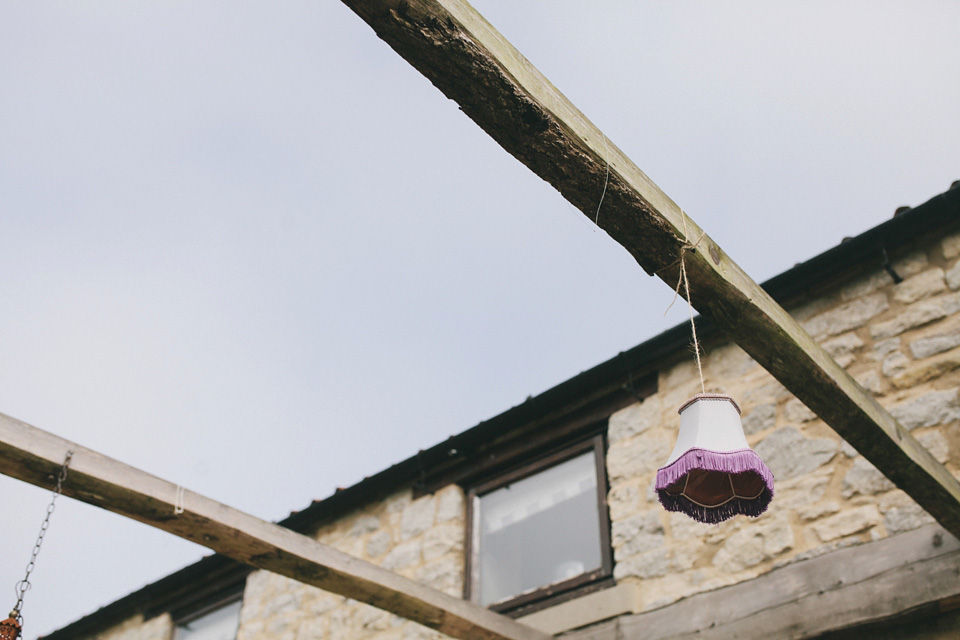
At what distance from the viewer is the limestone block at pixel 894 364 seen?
389cm

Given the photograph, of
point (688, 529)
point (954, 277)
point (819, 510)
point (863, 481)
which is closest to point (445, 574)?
point (688, 529)

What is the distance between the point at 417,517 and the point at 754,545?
248cm

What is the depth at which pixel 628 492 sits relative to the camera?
456 cm

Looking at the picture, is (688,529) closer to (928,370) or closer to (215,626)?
(928,370)

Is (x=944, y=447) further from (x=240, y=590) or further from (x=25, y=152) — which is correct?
(x=25, y=152)

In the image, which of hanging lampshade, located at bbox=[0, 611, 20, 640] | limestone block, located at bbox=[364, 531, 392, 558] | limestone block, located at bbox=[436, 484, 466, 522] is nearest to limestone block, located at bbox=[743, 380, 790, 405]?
limestone block, located at bbox=[436, 484, 466, 522]

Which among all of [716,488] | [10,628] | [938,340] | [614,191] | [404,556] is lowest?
[10,628]

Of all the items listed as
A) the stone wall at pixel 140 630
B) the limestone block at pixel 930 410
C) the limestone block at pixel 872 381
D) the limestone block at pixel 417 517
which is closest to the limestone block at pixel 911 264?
the limestone block at pixel 872 381

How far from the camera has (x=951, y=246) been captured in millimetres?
4008

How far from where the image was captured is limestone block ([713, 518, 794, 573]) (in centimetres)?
387

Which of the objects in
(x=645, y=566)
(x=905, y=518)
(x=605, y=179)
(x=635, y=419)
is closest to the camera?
(x=605, y=179)

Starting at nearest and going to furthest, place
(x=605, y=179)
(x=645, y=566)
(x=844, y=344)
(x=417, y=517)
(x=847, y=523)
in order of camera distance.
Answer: (x=605, y=179), (x=847, y=523), (x=844, y=344), (x=645, y=566), (x=417, y=517)

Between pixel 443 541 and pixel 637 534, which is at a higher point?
pixel 443 541

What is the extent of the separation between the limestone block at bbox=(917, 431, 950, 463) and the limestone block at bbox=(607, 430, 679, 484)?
4.24 feet
